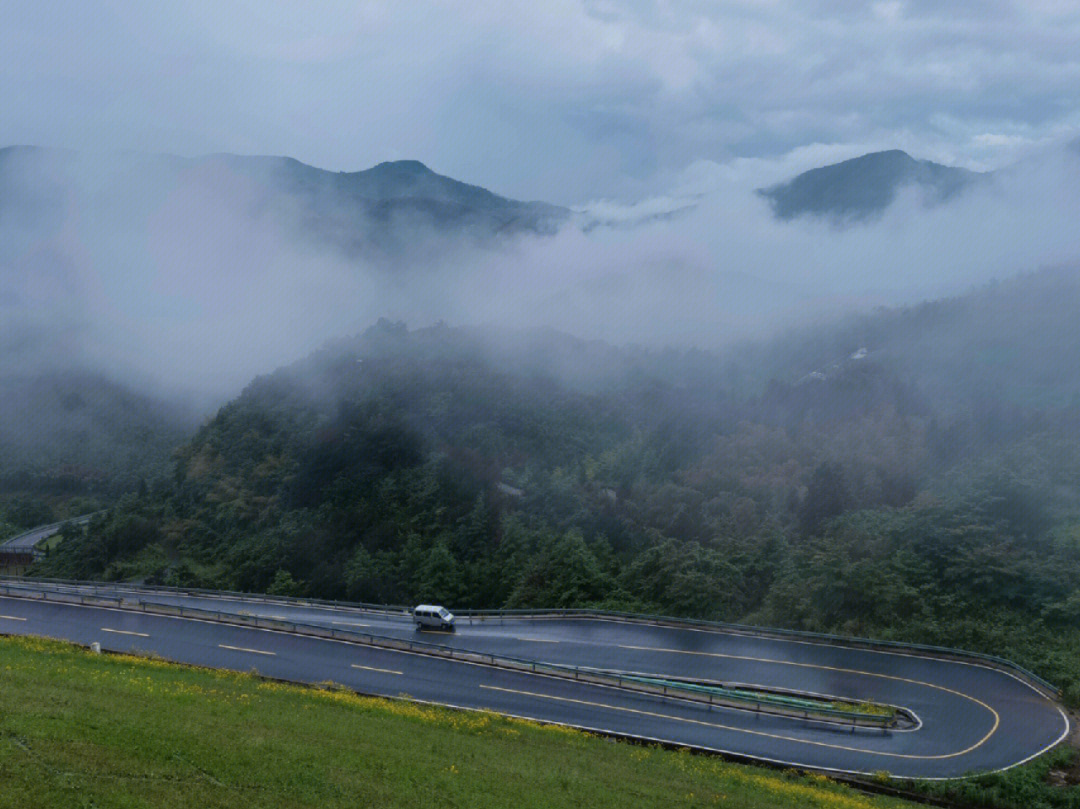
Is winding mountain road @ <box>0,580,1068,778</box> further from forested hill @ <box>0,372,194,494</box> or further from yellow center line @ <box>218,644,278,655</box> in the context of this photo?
forested hill @ <box>0,372,194,494</box>

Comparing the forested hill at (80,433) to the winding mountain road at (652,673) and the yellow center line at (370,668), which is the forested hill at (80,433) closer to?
the winding mountain road at (652,673)

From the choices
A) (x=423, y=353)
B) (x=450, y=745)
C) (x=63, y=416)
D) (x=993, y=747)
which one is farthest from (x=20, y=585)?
(x=63, y=416)

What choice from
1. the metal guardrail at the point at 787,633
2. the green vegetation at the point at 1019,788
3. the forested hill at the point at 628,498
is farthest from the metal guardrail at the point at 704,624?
the green vegetation at the point at 1019,788

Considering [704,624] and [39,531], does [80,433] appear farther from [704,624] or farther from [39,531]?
[704,624]

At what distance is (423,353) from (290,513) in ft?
110

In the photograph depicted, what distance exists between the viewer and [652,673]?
3625 centimetres

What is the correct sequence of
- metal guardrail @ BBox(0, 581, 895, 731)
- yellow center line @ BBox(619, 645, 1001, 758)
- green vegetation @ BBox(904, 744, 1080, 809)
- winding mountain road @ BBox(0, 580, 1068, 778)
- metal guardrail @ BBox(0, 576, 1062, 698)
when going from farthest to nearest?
1. metal guardrail @ BBox(0, 576, 1062, 698)
2. metal guardrail @ BBox(0, 581, 895, 731)
3. yellow center line @ BBox(619, 645, 1001, 758)
4. winding mountain road @ BBox(0, 580, 1068, 778)
5. green vegetation @ BBox(904, 744, 1080, 809)

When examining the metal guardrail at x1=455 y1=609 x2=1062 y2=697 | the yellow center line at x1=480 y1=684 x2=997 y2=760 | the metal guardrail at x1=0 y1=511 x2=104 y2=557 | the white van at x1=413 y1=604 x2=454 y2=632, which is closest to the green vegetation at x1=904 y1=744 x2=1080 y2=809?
the yellow center line at x1=480 y1=684 x2=997 y2=760

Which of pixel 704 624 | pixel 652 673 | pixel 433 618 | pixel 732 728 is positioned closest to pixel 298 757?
pixel 732 728

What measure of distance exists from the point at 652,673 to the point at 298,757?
18.6 metres

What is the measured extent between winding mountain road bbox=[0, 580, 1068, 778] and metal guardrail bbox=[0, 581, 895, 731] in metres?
0.26

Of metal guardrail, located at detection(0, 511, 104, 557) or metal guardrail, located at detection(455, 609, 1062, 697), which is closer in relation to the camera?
metal guardrail, located at detection(455, 609, 1062, 697)

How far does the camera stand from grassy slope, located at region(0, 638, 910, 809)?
17.5 m

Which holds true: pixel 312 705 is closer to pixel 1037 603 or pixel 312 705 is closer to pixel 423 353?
pixel 1037 603
